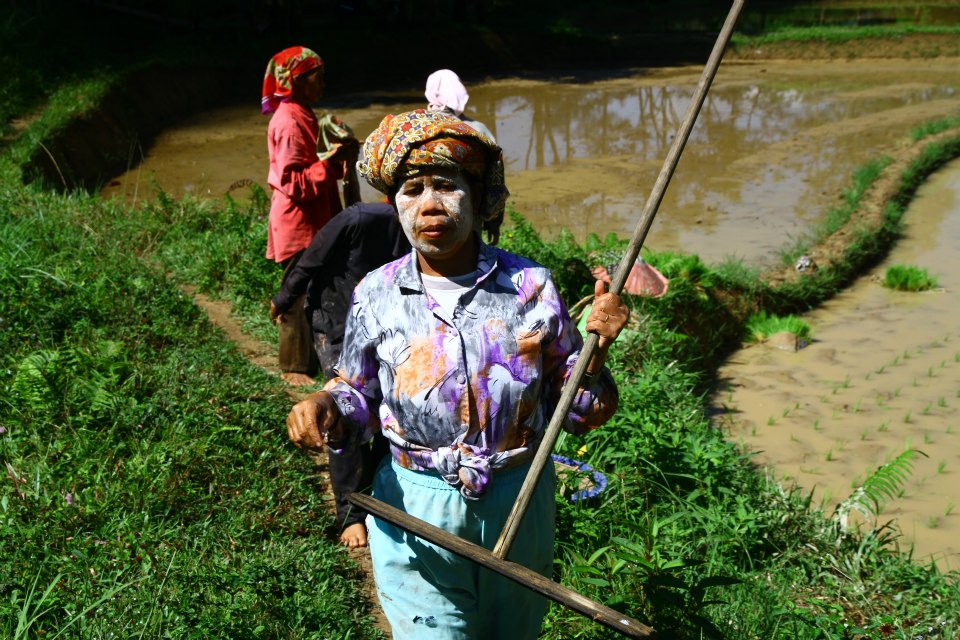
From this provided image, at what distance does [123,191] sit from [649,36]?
1700 cm

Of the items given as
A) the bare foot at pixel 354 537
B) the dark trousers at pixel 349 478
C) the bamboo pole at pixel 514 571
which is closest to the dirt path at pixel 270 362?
the bare foot at pixel 354 537

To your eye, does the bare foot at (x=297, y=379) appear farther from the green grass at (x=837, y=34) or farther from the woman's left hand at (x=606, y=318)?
the green grass at (x=837, y=34)

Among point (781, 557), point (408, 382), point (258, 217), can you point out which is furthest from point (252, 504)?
point (258, 217)

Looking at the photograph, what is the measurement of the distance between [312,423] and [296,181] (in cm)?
259

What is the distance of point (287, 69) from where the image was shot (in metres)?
4.15

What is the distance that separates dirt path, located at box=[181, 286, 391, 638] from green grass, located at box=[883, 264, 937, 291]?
16.4 feet

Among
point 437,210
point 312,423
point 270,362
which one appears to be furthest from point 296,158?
point 312,423

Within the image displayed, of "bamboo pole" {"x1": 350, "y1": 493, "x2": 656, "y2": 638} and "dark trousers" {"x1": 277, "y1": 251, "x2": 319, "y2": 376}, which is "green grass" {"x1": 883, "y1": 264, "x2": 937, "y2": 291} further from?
"bamboo pole" {"x1": 350, "y1": 493, "x2": 656, "y2": 638}

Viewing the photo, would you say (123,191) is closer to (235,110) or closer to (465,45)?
(235,110)

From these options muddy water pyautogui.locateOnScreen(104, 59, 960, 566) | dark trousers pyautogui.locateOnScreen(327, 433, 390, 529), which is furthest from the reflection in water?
dark trousers pyautogui.locateOnScreen(327, 433, 390, 529)

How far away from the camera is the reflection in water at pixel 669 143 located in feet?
30.3

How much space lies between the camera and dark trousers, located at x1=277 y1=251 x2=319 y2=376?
466 cm

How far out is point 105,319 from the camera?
15.5 ft

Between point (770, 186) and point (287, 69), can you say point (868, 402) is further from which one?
point (770, 186)
